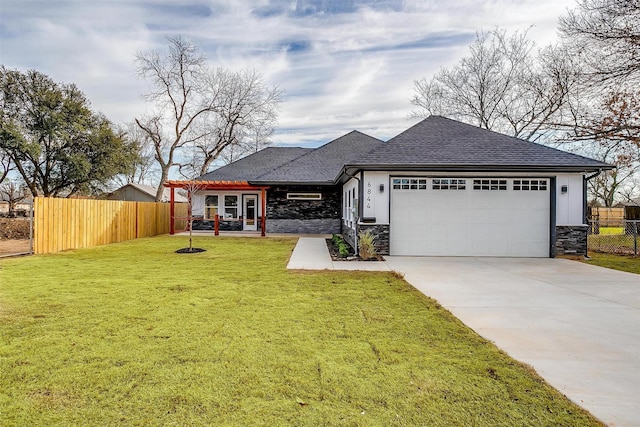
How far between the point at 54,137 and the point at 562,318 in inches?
973

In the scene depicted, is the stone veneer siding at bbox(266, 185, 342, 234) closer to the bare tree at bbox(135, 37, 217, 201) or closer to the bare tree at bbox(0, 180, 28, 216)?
the bare tree at bbox(135, 37, 217, 201)

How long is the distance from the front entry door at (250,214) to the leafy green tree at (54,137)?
404 inches

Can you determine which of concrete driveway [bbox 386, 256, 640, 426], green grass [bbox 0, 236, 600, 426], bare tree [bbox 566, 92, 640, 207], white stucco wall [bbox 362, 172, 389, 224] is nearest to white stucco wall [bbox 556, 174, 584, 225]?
concrete driveway [bbox 386, 256, 640, 426]

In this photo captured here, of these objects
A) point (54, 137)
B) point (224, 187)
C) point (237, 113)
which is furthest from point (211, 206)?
point (237, 113)

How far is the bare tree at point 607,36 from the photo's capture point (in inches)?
404

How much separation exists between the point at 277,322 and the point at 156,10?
10.5m

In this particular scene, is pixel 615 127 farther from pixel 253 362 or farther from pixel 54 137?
pixel 54 137

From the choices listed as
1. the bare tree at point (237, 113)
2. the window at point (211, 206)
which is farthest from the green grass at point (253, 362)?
the bare tree at point (237, 113)

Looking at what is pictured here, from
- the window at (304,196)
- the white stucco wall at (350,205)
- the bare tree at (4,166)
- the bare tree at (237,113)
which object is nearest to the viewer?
the white stucco wall at (350,205)

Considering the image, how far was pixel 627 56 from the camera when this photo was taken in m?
10.6

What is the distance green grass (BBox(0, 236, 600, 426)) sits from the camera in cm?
236

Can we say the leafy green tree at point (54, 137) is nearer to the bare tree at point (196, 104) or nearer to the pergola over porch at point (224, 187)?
the bare tree at point (196, 104)

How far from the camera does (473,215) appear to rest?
34.2 ft

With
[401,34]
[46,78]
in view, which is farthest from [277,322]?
[46,78]
